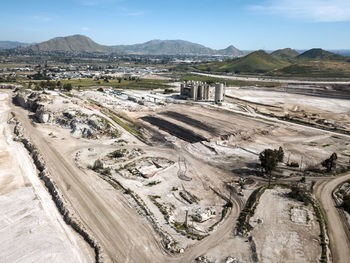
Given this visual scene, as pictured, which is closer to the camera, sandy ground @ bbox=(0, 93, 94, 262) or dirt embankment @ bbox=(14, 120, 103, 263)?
sandy ground @ bbox=(0, 93, 94, 262)

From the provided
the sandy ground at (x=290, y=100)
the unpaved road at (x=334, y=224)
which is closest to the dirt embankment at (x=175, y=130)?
the unpaved road at (x=334, y=224)

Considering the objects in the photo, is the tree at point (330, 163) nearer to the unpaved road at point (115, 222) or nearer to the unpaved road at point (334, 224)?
the unpaved road at point (334, 224)

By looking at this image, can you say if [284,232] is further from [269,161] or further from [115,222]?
[115,222]

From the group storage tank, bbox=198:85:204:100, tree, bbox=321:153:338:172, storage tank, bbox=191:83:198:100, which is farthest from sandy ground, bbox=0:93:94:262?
storage tank, bbox=198:85:204:100

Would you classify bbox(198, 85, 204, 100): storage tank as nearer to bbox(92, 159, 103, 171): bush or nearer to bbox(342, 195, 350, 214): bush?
bbox(92, 159, 103, 171): bush

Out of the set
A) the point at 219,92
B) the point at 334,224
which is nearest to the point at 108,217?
the point at 334,224

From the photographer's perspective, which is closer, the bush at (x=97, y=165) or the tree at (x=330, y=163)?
the tree at (x=330, y=163)
